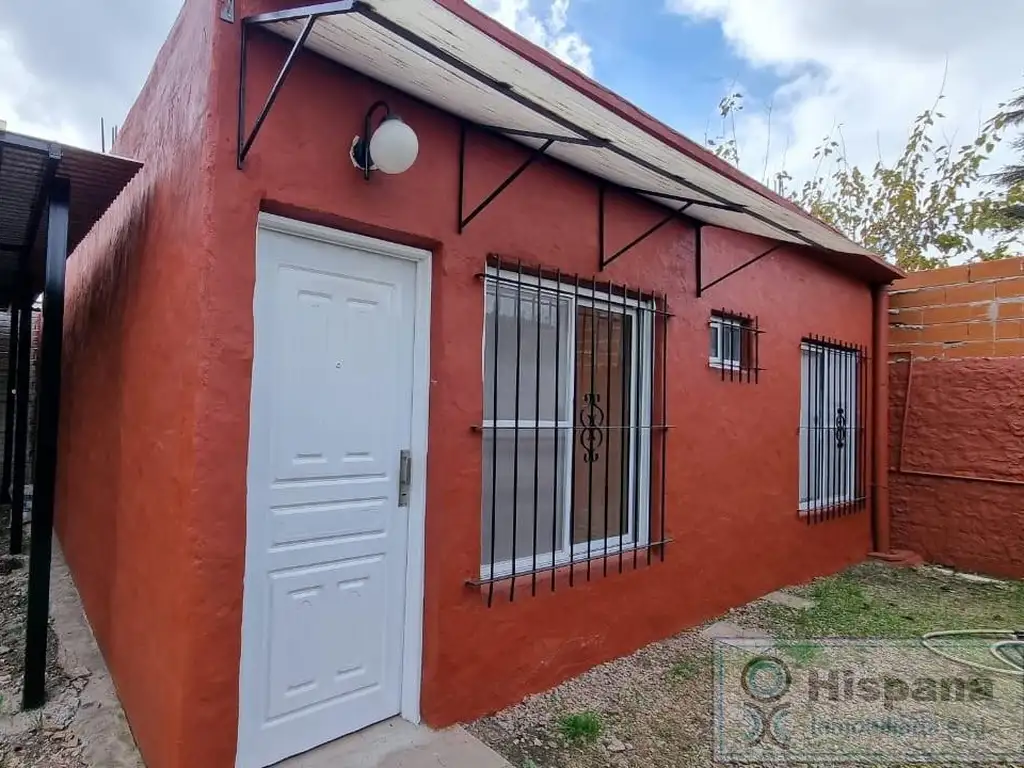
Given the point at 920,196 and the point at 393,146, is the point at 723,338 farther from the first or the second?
the point at 920,196

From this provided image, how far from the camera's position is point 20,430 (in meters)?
6.25

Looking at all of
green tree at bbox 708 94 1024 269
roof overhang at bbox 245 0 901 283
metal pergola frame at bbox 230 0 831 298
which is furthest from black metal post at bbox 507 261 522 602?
green tree at bbox 708 94 1024 269

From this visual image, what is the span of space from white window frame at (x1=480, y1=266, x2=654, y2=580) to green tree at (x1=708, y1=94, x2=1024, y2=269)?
387 inches

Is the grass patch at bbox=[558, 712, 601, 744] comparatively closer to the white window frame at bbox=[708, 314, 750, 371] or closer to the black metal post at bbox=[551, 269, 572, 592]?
the black metal post at bbox=[551, 269, 572, 592]

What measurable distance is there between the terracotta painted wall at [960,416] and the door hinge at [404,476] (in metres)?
6.16

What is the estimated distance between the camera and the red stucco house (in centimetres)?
243

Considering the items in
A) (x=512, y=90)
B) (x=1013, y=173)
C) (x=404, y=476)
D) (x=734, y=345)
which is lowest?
(x=404, y=476)

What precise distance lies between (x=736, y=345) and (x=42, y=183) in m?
4.61

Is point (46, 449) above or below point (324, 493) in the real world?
above

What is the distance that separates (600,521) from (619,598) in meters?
0.48

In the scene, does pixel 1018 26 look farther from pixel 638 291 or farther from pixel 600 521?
pixel 600 521

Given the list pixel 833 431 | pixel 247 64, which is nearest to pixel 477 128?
pixel 247 64

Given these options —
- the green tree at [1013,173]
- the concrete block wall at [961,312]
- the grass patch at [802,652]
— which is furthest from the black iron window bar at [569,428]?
the green tree at [1013,173]

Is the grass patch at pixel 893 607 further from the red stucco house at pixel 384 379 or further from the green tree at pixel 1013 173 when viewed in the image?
the green tree at pixel 1013 173
